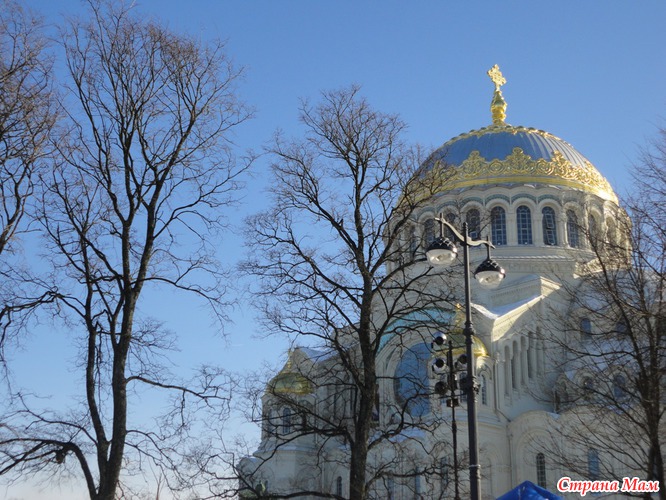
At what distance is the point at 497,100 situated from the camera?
1864 inches

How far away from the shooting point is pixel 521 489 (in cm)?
1539

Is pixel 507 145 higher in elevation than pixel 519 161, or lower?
higher

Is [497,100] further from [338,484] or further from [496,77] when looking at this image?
[338,484]

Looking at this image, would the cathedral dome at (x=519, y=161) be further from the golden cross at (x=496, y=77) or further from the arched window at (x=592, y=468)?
the arched window at (x=592, y=468)

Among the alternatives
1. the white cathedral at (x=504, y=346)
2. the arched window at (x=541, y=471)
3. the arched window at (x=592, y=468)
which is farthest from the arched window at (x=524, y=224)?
the arched window at (x=592, y=468)

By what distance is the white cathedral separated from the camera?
99.7 feet

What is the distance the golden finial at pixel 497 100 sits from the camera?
46594 mm

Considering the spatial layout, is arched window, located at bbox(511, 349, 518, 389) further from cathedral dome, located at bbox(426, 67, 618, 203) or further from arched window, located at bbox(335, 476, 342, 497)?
cathedral dome, located at bbox(426, 67, 618, 203)

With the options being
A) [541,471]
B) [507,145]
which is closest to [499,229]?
[507,145]

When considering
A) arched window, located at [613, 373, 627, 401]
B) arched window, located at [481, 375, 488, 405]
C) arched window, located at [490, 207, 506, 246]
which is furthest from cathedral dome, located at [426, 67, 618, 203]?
arched window, located at [613, 373, 627, 401]

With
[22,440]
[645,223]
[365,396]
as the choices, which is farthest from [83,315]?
[645,223]

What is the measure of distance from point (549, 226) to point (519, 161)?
11.9 ft

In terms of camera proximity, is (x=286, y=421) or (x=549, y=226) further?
(x=549, y=226)

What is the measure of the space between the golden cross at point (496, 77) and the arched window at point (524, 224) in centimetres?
1059
